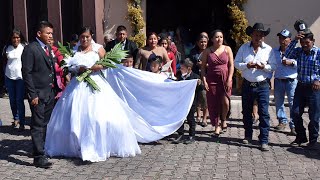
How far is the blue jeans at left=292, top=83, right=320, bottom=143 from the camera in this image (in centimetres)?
704

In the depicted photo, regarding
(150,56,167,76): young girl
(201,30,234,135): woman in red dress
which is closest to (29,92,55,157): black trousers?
(150,56,167,76): young girl

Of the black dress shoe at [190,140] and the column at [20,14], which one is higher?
the column at [20,14]

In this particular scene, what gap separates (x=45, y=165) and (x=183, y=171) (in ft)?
6.16

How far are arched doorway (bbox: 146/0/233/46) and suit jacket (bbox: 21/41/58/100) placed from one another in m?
7.37

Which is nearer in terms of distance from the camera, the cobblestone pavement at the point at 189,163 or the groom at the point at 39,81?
the cobblestone pavement at the point at 189,163

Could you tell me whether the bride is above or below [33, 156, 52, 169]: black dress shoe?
above

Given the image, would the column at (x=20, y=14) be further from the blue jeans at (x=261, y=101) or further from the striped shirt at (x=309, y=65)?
the striped shirt at (x=309, y=65)

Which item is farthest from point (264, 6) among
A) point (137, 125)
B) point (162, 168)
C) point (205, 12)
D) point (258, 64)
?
point (162, 168)

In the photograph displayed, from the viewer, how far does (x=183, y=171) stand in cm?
622

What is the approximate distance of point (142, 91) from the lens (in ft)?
25.0

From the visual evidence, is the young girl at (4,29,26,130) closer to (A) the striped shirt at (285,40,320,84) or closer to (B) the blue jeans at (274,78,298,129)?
(B) the blue jeans at (274,78,298,129)

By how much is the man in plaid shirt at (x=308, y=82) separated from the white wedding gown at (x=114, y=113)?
1651 millimetres

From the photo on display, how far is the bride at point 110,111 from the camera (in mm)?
6668

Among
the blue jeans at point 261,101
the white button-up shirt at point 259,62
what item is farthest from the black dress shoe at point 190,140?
the white button-up shirt at point 259,62
